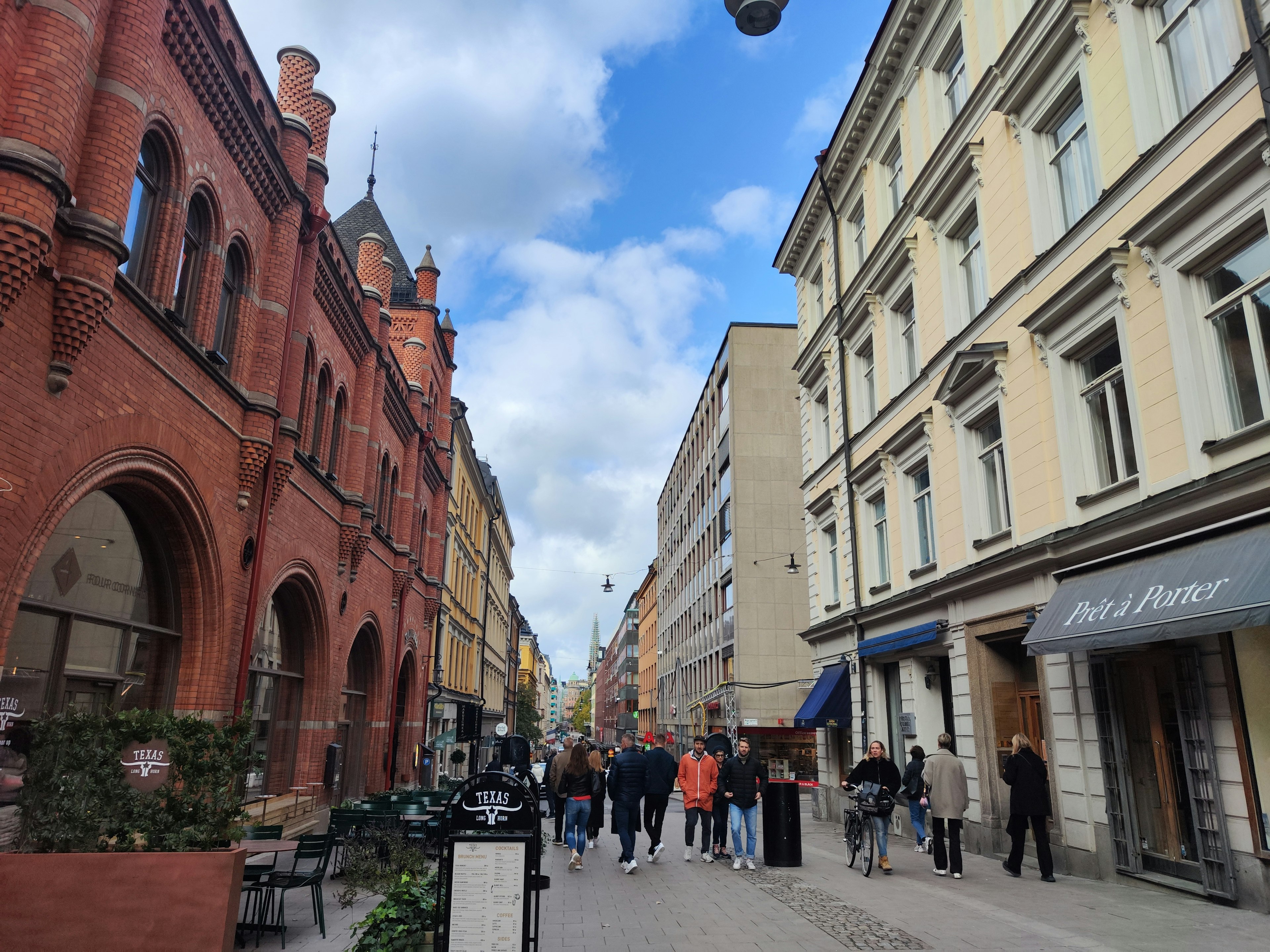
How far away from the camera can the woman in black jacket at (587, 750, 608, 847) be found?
43.6 ft

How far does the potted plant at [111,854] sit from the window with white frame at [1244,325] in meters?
9.74

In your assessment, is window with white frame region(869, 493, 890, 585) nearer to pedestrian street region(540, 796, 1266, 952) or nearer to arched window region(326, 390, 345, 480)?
pedestrian street region(540, 796, 1266, 952)

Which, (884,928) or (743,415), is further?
(743,415)

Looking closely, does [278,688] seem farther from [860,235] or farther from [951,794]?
[860,235]

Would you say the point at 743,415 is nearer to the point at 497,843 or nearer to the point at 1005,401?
the point at 1005,401

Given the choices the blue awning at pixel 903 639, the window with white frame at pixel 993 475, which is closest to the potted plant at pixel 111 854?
the window with white frame at pixel 993 475

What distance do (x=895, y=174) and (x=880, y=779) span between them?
12509 mm

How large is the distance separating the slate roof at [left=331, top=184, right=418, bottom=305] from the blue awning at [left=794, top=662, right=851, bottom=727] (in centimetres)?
1670

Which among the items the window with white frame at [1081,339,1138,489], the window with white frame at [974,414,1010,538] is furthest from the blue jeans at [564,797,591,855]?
the window with white frame at [1081,339,1138,489]

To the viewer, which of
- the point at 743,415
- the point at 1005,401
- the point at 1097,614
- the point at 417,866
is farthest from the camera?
the point at 743,415

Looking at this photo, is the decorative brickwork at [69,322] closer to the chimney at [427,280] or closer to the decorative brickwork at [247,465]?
the decorative brickwork at [247,465]

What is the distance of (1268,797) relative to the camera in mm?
7832

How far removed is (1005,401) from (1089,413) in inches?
67.3

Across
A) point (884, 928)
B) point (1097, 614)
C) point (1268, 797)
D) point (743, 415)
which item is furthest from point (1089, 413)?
point (743, 415)
